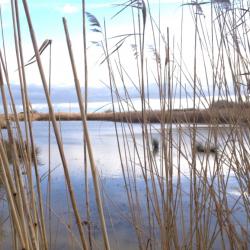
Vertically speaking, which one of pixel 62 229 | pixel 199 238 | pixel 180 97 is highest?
pixel 180 97

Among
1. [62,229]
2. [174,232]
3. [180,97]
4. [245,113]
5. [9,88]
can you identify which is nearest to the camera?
[9,88]

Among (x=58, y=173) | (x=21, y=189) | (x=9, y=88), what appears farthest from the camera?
(x=58, y=173)

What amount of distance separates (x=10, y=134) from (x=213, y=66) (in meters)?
0.73

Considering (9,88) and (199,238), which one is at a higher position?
(9,88)

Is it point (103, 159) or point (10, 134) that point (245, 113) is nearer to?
point (10, 134)

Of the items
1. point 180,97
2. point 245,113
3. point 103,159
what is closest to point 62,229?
point 180,97

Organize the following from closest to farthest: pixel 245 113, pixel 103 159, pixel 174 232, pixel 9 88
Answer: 1. pixel 9 88
2. pixel 174 232
3. pixel 245 113
4. pixel 103 159

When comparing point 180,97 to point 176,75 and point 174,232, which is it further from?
point 174,232

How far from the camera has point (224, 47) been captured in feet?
3.86

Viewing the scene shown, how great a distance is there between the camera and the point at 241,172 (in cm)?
117

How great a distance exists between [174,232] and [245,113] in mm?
427

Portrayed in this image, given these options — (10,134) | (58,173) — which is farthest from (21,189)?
(58,173)

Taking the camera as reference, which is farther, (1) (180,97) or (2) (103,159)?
(2) (103,159)

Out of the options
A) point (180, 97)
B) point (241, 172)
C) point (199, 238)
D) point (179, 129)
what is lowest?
point (199, 238)
